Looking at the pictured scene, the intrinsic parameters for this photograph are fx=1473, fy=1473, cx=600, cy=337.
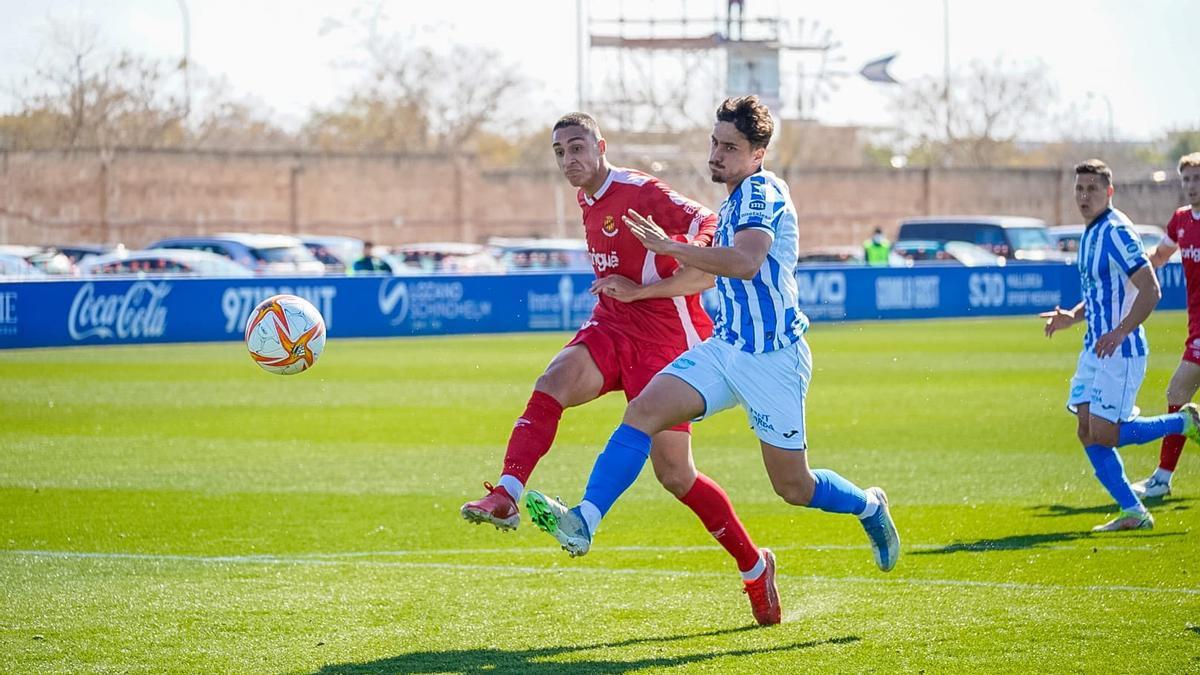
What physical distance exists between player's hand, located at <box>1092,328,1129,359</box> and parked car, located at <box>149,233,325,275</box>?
26137mm

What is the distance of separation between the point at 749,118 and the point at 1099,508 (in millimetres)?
4319

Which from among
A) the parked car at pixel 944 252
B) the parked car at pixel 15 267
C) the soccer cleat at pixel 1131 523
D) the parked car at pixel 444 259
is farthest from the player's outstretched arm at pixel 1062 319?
the parked car at pixel 944 252

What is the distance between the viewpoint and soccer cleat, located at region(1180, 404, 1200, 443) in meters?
8.77

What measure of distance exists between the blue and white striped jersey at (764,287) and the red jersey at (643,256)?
62cm

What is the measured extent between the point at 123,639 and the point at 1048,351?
59.2 ft

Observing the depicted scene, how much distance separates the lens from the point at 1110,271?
818 cm

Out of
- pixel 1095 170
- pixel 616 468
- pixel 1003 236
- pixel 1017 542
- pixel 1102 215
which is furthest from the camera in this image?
pixel 1003 236

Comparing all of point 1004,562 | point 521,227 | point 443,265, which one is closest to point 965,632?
point 1004,562

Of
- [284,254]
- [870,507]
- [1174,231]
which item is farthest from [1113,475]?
[284,254]

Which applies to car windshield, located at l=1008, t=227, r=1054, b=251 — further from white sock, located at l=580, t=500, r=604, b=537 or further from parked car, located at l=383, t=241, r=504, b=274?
white sock, located at l=580, t=500, r=604, b=537

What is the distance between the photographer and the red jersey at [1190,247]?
950 centimetres

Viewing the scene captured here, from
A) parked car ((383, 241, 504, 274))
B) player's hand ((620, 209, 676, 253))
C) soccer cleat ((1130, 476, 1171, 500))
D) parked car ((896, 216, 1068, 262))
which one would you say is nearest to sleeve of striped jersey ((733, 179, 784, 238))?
player's hand ((620, 209, 676, 253))

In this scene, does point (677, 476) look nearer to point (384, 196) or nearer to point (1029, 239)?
point (1029, 239)

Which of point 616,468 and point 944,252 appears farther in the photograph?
point 944,252
